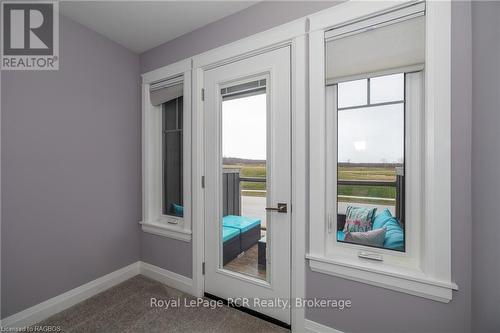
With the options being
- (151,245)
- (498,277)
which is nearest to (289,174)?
(498,277)

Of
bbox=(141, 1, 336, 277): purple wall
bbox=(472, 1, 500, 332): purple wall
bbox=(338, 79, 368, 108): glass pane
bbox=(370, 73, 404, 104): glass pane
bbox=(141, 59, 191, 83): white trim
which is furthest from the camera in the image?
bbox=(141, 59, 191, 83): white trim

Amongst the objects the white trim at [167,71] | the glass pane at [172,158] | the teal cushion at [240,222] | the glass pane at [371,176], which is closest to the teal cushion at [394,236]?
the glass pane at [371,176]

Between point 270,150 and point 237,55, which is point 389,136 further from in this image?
point 237,55

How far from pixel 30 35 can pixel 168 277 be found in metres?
2.45

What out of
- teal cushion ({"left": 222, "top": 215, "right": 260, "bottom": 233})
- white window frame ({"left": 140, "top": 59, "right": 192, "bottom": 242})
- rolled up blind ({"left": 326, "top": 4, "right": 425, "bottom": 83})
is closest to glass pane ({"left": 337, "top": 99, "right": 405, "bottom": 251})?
rolled up blind ({"left": 326, "top": 4, "right": 425, "bottom": 83})

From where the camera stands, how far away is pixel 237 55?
1.82 meters

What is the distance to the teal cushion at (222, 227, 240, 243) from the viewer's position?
196cm

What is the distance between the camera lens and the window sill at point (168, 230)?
2.14m

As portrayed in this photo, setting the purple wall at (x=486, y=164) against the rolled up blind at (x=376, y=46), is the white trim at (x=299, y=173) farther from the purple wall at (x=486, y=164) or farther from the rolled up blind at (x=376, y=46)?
the purple wall at (x=486, y=164)

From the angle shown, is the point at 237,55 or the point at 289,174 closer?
the point at 289,174

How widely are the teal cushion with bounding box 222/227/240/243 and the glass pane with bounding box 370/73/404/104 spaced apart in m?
1.49

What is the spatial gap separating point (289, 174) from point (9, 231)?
6.99 feet

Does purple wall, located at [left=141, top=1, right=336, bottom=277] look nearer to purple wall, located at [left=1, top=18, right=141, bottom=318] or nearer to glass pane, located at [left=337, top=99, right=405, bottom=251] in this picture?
purple wall, located at [left=1, top=18, right=141, bottom=318]

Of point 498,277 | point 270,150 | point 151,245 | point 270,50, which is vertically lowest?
point 151,245
